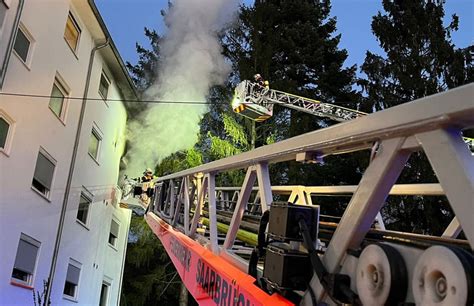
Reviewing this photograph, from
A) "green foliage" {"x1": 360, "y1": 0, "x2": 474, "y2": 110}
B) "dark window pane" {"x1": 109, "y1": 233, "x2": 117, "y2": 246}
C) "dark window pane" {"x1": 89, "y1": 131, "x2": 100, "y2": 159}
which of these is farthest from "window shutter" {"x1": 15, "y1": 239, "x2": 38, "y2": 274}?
"green foliage" {"x1": 360, "y1": 0, "x2": 474, "y2": 110}

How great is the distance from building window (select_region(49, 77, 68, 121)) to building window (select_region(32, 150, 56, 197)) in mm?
1129

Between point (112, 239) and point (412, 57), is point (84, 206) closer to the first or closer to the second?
point (112, 239)

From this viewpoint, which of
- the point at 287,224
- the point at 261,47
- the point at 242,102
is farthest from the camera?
the point at 261,47

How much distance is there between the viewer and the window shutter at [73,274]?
35.8ft

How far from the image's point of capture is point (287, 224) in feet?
6.10

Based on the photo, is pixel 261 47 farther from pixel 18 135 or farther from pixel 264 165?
pixel 264 165

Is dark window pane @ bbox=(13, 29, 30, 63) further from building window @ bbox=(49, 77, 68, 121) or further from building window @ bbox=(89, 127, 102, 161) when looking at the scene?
building window @ bbox=(89, 127, 102, 161)

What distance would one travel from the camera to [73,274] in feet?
36.9

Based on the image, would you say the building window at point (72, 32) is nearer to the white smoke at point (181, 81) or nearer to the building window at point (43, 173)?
the building window at point (43, 173)

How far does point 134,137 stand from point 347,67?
9754 millimetres

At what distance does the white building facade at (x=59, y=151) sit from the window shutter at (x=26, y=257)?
2 cm

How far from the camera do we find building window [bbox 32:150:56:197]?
9086 millimetres

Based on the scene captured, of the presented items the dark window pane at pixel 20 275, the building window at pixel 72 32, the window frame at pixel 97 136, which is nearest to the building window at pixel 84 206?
the window frame at pixel 97 136

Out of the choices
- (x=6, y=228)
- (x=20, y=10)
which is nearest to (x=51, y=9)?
(x=20, y=10)
